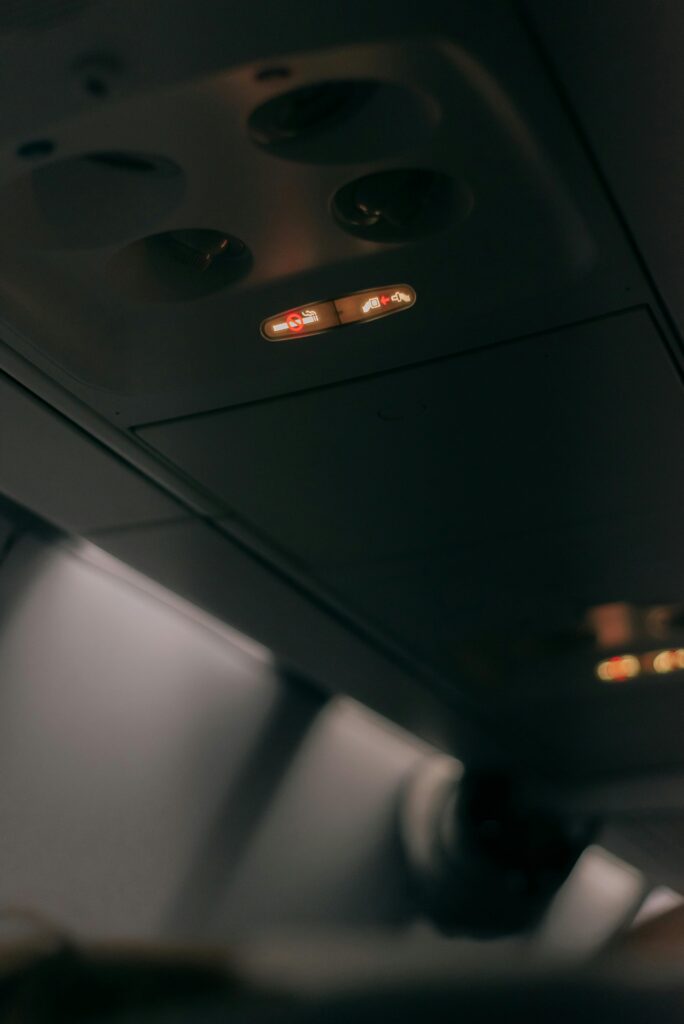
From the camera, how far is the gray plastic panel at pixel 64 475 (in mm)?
1272

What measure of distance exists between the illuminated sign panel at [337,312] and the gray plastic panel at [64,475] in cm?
35

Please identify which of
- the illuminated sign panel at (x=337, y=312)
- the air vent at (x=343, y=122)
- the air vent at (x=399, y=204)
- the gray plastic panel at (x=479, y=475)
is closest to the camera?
the air vent at (x=343, y=122)

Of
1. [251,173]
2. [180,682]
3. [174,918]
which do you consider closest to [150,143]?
[251,173]

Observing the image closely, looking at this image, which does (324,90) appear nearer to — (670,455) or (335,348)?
(335,348)

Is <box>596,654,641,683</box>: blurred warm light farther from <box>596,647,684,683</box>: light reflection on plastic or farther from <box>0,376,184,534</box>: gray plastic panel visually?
<box>0,376,184,534</box>: gray plastic panel

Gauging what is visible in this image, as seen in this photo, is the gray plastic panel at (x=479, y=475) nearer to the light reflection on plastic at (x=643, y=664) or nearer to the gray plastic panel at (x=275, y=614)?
the gray plastic panel at (x=275, y=614)

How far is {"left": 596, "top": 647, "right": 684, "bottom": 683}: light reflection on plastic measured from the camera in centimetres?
202

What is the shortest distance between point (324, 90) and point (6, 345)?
1.59 feet

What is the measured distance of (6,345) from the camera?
110 cm

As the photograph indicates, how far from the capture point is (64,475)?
4.74ft

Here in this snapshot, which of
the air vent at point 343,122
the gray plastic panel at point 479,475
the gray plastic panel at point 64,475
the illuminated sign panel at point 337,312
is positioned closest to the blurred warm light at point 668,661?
the gray plastic panel at point 479,475

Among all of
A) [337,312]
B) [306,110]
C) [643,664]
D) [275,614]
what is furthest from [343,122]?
[643,664]

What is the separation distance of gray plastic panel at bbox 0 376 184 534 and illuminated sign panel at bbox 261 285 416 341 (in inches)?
13.7

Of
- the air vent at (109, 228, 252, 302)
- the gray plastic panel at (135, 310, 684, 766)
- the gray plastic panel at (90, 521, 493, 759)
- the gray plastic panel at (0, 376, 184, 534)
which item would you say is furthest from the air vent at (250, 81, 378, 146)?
the gray plastic panel at (90, 521, 493, 759)
